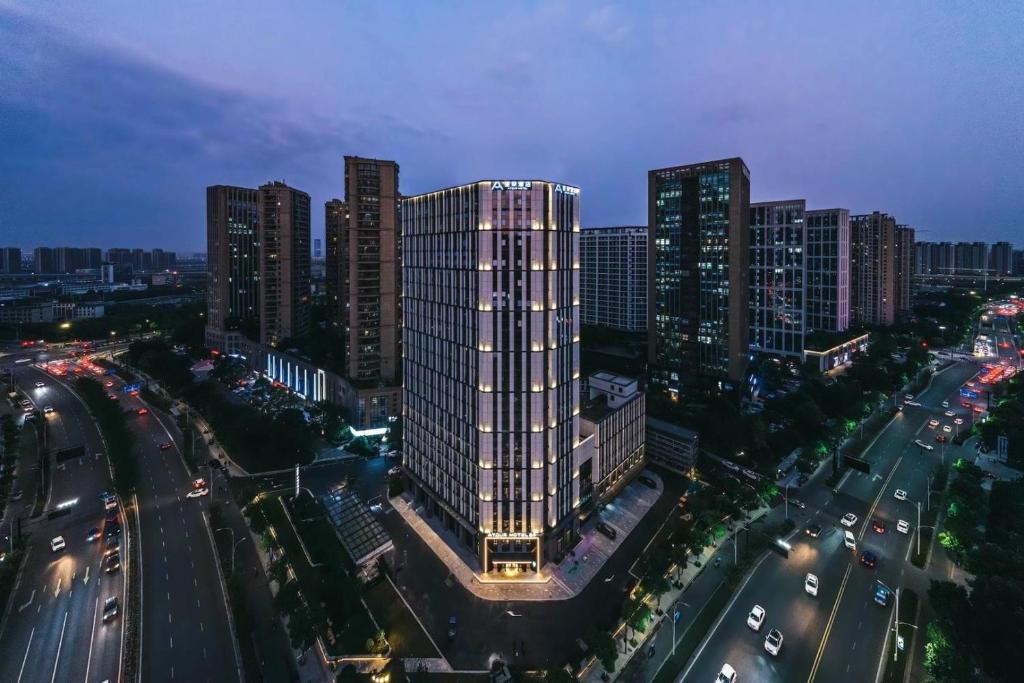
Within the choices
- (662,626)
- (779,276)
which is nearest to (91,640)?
(662,626)

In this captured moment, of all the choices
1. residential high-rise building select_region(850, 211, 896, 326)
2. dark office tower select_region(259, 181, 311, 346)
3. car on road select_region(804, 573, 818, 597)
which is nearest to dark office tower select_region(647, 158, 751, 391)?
car on road select_region(804, 573, 818, 597)

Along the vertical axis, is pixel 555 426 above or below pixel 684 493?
above

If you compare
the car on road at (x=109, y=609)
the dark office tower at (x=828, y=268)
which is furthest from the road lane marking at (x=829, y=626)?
the dark office tower at (x=828, y=268)

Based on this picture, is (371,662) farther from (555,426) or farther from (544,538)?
(555,426)

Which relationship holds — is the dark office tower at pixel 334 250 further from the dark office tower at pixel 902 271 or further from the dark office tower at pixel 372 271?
the dark office tower at pixel 902 271

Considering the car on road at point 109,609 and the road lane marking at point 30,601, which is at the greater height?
the car on road at point 109,609

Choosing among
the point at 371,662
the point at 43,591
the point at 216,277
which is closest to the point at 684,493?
the point at 371,662

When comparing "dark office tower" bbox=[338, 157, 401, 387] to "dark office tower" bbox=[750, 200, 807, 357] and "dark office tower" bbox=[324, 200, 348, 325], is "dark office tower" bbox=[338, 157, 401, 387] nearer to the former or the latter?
"dark office tower" bbox=[324, 200, 348, 325]
